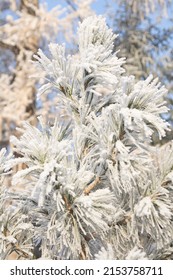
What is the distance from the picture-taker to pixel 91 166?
0.69 metres

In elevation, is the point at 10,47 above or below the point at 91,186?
above

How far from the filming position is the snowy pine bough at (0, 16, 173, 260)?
2.09 feet

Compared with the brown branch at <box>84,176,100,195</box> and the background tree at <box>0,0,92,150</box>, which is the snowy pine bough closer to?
the brown branch at <box>84,176,100,195</box>

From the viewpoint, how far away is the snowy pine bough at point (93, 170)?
2.09ft

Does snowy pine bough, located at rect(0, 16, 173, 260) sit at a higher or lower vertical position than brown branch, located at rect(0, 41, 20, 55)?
lower

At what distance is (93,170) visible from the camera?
2.27ft

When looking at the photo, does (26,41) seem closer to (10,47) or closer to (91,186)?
(10,47)

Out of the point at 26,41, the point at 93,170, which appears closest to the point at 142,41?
the point at 26,41

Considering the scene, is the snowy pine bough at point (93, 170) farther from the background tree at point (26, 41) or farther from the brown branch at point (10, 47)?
the brown branch at point (10, 47)

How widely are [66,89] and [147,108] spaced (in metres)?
0.16

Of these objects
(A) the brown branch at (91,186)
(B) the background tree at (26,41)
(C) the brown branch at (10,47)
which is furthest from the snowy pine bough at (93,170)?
(C) the brown branch at (10,47)

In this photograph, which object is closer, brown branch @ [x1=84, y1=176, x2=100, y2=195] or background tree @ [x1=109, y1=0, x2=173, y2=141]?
brown branch @ [x1=84, y1=176, x2=100, y2=195]

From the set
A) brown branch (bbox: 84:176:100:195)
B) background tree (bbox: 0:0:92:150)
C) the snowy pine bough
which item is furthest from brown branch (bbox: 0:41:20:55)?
brown branch (bbox: 84:176:100:195)
